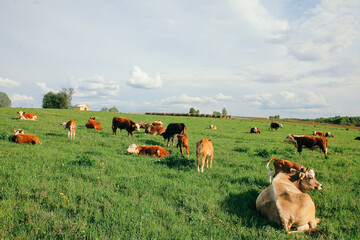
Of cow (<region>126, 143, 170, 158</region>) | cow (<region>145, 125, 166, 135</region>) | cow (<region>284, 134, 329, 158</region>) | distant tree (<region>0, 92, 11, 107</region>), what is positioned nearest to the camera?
cow (<region>126, 143, 170, 158</region>)

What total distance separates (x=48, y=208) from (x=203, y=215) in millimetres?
3246

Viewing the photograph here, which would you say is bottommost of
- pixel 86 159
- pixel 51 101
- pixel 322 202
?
pixel 322 202

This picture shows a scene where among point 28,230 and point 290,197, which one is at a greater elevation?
point 290,197

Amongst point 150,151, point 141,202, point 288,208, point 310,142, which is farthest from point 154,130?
point 288,208

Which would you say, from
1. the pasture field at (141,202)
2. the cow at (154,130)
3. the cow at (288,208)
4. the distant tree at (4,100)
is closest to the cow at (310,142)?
the pasture field at (141,202)

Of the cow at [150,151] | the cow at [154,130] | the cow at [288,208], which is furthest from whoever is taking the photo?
the cow at [154,130]

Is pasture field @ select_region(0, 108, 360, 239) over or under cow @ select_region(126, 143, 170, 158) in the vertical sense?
under

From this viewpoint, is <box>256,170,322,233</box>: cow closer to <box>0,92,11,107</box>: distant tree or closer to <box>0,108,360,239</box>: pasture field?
<box>0,108,360,239</box>: pasture field

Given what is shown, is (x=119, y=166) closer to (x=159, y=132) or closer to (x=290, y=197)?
(x=290, y=197)

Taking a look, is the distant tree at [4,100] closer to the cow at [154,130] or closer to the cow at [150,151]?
the cow at [154,130]

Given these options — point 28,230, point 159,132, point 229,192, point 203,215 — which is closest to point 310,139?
point 229,192

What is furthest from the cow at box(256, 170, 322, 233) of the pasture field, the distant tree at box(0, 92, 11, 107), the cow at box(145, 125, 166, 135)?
the distant tree at box(0, 92, 11, 107)

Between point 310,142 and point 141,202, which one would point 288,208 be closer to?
point 141,202

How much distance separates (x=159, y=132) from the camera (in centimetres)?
2083
